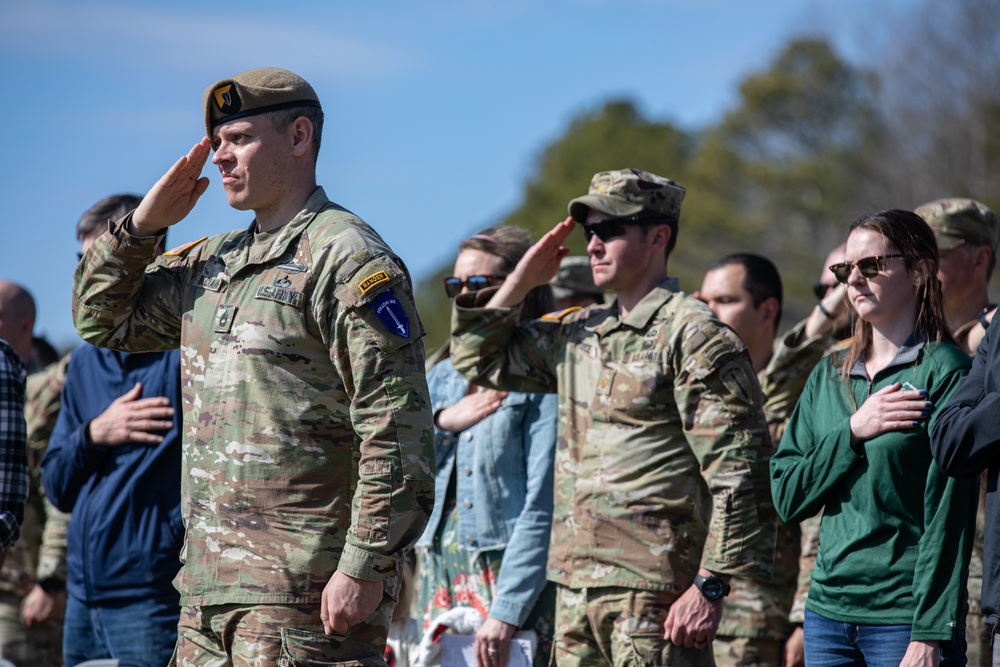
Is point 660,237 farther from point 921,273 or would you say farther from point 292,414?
point 292,414

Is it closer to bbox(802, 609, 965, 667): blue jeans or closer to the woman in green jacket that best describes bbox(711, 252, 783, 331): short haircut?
the woman in green jacket

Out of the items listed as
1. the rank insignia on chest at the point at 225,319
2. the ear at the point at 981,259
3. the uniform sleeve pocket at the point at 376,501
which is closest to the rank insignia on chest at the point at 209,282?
the rank insignia on chest at the point at 225,319

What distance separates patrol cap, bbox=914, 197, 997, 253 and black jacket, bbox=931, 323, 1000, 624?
1.77 meters

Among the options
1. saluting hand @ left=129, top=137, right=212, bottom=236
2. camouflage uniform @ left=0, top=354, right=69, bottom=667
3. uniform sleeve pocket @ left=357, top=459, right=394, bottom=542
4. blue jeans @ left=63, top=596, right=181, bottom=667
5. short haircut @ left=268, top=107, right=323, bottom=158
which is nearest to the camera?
uniform sleeve pocket @ left=357, top=459, right=394, bottom=542

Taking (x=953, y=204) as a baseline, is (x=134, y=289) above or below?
below

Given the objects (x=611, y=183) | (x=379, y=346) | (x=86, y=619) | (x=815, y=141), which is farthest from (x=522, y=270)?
(x=815, y=141)

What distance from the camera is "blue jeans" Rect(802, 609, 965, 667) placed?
4.05 m

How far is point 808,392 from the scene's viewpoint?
4668mm

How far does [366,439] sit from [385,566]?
0.37 m

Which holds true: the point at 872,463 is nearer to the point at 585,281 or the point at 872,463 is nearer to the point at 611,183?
the point at 611,183

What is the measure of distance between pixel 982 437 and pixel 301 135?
2.31m

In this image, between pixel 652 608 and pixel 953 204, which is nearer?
pixel 652 608

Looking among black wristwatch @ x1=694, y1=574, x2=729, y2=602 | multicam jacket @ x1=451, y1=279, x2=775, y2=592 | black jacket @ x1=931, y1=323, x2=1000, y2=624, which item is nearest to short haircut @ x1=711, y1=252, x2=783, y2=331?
multicam jacket @ x1=451, y1=279, x2=775, y2=592

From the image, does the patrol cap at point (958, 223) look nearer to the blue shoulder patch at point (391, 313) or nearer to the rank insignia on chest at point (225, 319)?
the blue shoulder patch at point (391, 313)
